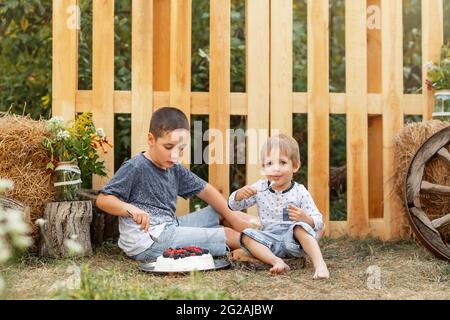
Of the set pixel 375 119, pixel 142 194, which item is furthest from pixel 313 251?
pixel 375 119

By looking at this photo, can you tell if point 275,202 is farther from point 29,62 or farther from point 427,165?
point 29,62

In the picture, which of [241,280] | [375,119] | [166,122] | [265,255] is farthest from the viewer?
[375,119]

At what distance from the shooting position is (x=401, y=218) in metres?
4.30

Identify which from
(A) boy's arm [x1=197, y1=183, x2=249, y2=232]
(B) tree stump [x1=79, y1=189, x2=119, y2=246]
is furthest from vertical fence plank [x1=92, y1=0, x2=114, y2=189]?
(A) boy's arm [x1=197, y1=183, x2=249, y2=232]

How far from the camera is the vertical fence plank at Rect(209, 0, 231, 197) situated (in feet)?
13.9

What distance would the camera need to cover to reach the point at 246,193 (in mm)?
3459

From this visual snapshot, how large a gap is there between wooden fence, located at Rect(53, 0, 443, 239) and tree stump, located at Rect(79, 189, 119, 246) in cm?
29

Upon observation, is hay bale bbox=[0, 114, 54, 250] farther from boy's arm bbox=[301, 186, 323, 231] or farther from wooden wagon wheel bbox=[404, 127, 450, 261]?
wooden wagon wheel bbox=[404, 127, 450, 261]

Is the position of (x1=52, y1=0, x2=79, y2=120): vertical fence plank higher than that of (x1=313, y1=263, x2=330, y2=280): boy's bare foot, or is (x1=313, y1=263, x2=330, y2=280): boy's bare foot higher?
(x1=52, y1=0, x2=79, y2=120): vertical fence plank

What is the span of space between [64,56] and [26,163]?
887mm

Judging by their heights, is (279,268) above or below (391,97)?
below

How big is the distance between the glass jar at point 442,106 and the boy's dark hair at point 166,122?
1.72 meters

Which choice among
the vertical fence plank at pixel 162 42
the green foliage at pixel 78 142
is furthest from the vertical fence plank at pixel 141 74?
the green foliage at pixel 78 142
